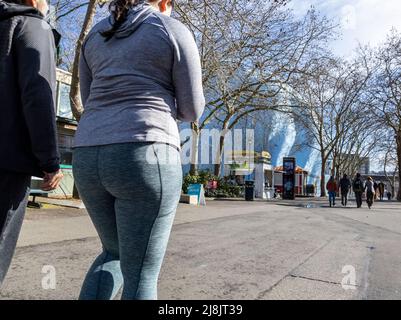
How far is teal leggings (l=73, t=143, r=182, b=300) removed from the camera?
1.62 m

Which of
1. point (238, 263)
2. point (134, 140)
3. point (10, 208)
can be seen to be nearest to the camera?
point (134, 140)

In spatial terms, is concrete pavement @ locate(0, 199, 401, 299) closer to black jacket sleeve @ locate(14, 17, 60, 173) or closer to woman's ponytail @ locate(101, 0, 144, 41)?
black jacket sleeve @ locate(14, 17, 60, 173)

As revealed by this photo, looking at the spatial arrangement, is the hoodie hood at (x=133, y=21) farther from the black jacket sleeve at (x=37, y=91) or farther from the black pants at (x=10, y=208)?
the black pants at (x=10, y=208)

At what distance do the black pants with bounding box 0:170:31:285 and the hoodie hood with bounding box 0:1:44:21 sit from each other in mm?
724

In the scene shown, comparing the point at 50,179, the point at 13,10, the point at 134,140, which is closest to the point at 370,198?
the point at 50,179

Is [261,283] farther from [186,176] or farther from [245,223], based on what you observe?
[186,176]

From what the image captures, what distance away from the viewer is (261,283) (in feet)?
12.6

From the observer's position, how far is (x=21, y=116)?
1827mm

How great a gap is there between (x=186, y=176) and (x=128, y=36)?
20224mm

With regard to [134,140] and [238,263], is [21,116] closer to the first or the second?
[134,140]

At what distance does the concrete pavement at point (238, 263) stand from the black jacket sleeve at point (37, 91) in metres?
1.85

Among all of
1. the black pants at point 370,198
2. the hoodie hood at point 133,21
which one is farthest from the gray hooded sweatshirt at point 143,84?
the black pants at point 370,198

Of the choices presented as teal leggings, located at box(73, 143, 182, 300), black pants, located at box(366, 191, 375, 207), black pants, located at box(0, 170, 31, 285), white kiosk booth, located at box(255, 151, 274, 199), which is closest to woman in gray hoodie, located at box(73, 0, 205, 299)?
teal leggings, located at box(73, 143, 182, 300)

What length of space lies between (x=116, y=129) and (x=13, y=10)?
2.57 feet
